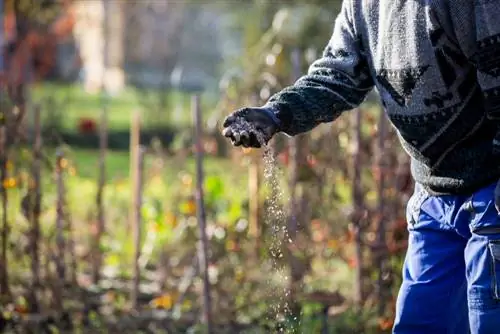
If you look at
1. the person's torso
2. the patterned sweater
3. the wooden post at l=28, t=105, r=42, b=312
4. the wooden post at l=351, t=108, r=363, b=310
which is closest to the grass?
the wooden post at l=28, t=105, r=42, b=312

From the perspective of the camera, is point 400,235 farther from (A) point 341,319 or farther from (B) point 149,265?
(B) point 149,265

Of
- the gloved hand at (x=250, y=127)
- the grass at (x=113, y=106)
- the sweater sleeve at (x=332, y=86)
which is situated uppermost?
the grass at (x=113, y=106)

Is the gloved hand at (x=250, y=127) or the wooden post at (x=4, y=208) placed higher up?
the gloved hand at (x=250, y=127)

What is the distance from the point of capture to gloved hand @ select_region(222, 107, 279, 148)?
3043 mm

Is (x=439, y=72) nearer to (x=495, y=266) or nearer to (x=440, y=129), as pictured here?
(x=440, y=129)

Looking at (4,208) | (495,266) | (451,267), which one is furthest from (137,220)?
(495,266)

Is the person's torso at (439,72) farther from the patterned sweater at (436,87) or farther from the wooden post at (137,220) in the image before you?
the wooden post at (137,220)

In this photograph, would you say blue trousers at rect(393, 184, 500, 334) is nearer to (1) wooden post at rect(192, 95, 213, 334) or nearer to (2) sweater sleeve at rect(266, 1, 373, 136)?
(2) sweater sleeve at rect(266, 1, 373, 136)

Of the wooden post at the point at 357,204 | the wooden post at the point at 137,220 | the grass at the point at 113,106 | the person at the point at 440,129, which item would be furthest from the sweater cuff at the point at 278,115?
the grass at the point at 113,106

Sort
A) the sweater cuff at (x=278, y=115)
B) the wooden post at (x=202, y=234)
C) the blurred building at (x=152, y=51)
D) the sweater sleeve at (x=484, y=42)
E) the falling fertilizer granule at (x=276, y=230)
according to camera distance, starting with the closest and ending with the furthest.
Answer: the sweater sleeve at (x=484, y=42)
the sweater cuff at (x=278, y=115)
the falling fertilizer granule at (x=276, y=230)
the wooden post at (x=202, y=234)
the blurred building at (x=152, y=51)

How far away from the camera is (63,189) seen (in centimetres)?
535

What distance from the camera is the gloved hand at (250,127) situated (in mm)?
3043

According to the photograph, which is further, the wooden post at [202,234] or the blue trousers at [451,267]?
the wooden post at [202,234]

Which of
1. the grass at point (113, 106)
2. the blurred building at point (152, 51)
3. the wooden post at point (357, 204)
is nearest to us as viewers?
the wooden post at point (357, 204)
